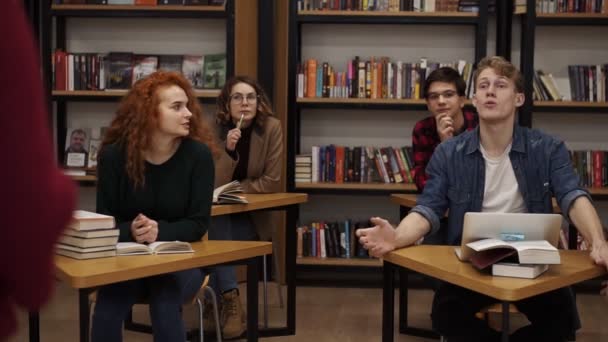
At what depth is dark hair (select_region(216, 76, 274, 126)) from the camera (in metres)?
4.69

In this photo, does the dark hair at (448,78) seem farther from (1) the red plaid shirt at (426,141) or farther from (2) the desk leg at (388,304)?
(2) the desk leg at (388,304)

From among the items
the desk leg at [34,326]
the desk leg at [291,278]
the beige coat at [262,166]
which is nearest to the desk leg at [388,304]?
the desk leg at [34,326]

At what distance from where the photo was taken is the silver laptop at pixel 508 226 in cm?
252

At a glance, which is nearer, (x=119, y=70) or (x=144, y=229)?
(x=144, y=229)

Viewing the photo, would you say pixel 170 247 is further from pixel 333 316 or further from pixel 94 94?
pixel 94 94

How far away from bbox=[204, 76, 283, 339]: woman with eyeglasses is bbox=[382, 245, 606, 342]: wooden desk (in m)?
1.80

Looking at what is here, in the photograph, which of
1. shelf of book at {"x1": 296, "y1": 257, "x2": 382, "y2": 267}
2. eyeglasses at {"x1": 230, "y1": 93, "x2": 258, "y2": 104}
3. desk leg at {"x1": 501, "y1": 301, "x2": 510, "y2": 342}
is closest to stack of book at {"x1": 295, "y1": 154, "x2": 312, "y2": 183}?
shelf of book at {"x1": 296, "y1": 257, "x2": 382, "y2": 267}

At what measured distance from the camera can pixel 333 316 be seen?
470 cm

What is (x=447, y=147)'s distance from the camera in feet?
10.4

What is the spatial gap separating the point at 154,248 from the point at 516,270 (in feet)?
3.70

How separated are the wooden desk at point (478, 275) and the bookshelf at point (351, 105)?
265 cm

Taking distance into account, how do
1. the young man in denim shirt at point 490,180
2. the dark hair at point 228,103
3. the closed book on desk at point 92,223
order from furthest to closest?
1. the dark hair at point 228,103
2. the young man in denim shirt at point 490,180
3. the closed book on desk at point 92,223

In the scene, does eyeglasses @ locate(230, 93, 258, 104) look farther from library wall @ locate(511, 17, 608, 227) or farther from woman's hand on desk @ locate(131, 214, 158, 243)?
library wall @ locate(511, 17, 608, 227)

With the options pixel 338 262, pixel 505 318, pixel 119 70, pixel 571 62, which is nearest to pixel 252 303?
pixel 505 318
